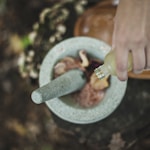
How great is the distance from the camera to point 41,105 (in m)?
2.05

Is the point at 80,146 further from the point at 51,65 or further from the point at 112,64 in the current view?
the point at 112,64

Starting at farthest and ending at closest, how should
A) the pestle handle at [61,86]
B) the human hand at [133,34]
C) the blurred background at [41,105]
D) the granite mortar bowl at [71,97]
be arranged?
the blurred background at [41,105]
the granite mortar bowl at [71,97]
the pestle handle at [61,86]
the human hand at [133,34]

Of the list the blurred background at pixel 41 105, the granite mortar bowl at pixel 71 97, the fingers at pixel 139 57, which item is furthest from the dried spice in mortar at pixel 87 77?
the fingers at pixel 139 57

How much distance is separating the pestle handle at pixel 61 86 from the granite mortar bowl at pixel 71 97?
0.07 m

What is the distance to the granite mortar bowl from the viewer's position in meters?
1.42

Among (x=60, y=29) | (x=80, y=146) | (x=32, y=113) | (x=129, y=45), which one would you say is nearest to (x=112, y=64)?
(x=129, y=45)

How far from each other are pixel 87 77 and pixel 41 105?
2.01 ft

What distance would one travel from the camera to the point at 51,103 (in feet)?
4.67

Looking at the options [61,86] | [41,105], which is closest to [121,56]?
[61,86]

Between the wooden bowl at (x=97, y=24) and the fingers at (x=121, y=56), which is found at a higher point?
the fingers at (x=121, y=56)

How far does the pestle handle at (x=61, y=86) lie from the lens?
1.23 meters

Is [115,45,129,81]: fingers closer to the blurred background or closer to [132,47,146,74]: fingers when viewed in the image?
[132,47,146,74]: fingers

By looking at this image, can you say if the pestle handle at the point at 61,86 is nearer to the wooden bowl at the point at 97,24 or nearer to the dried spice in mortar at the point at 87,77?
the dried spice in mortar at the point at 87,77

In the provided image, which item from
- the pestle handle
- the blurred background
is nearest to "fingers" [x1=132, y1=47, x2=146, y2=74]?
the pestle handle
